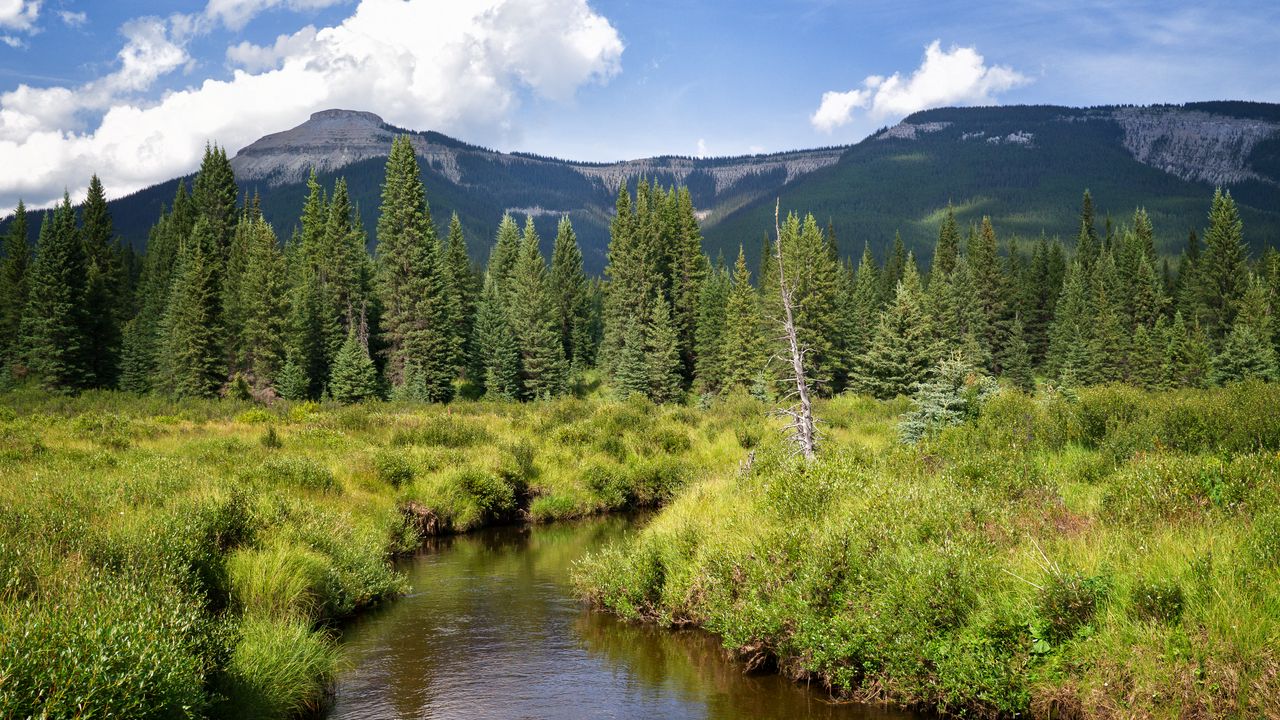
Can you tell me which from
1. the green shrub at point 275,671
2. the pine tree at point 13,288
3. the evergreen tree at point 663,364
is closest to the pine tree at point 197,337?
the pine tree at point 13,288

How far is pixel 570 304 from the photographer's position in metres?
87.2

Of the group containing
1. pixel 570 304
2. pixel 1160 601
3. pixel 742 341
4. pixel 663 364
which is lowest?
pixel 663 364

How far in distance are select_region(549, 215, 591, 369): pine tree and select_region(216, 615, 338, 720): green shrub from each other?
71.1 m

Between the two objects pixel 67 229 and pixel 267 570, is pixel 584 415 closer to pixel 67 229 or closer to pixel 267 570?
pixel 267 570

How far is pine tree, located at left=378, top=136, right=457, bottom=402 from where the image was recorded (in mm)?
64125

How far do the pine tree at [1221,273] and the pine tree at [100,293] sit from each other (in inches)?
4333

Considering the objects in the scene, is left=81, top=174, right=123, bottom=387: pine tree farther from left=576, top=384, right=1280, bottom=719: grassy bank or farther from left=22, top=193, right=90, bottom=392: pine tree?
left=576, top=384, right=1280, bottom=719: grassy bank

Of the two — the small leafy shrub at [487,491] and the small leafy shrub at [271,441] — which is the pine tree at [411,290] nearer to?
the small leafy shrub at [271,441]

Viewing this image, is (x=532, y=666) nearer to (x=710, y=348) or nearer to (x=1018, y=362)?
(x=710, y=348)

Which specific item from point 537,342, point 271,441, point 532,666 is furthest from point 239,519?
point 537,342

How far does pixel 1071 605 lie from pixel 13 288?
9399 centimetres

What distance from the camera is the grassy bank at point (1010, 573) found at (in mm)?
9094

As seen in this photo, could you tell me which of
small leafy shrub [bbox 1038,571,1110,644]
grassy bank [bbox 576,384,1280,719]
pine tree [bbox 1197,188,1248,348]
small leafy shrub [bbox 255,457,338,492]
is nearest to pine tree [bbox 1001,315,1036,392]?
pine tree [bbox 1197,188,1248,348]

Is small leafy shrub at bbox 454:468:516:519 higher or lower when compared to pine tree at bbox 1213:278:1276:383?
higher
